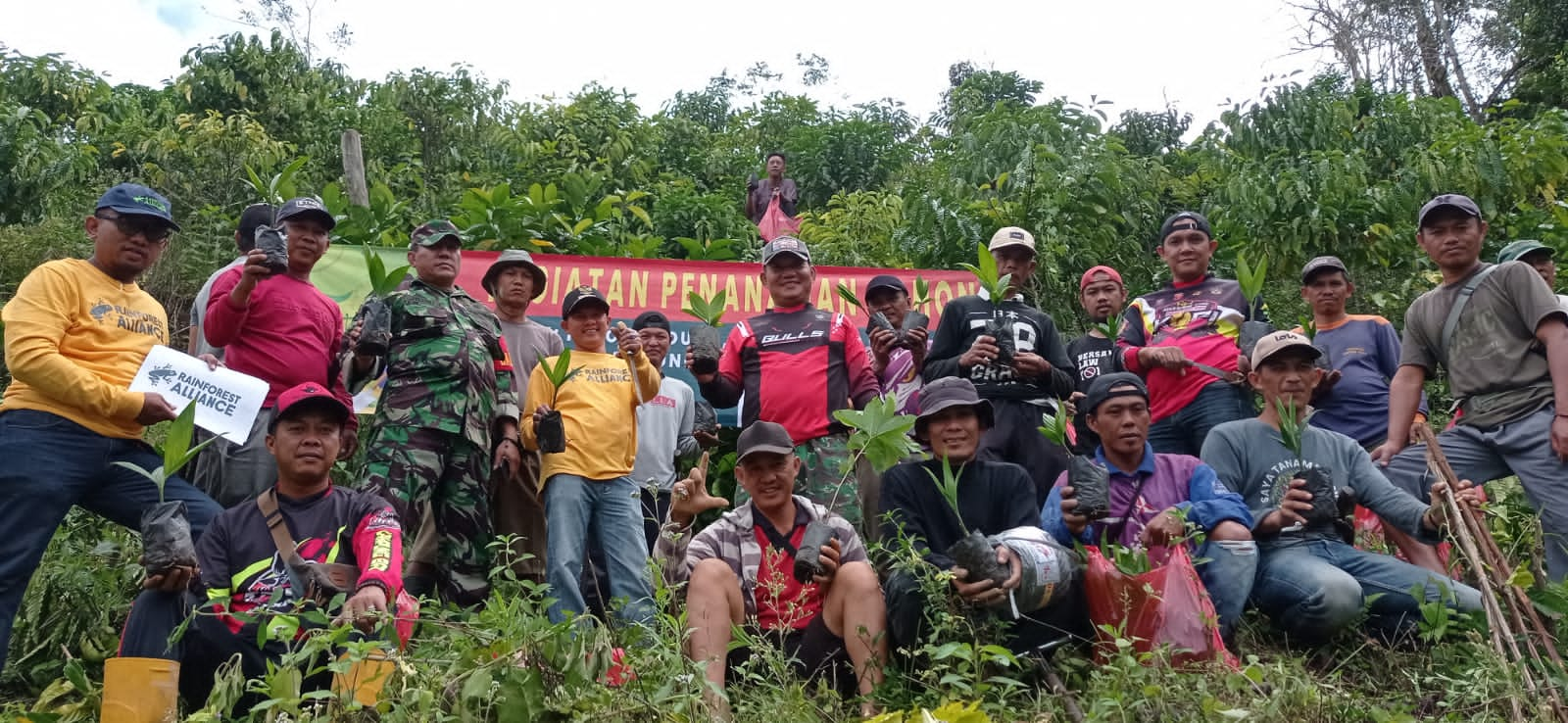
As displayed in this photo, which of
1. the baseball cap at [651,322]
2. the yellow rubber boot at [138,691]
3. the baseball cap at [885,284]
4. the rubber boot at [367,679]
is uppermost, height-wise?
the baseball cap at [885,284]

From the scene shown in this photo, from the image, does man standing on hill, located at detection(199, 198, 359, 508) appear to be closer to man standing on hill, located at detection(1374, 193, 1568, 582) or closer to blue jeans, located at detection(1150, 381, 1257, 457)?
blue jeans, located at detection(1150, 381, 1257, 457)

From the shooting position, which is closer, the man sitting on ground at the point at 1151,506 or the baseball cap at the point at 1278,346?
the man sitting on ground at the point at 1151,506

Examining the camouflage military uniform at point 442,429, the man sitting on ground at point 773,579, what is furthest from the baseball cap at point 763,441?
the camouflage military uniform at point 442,429

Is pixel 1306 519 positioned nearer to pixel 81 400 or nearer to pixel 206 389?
pixel 206 389

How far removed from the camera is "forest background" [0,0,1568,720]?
24.9ft

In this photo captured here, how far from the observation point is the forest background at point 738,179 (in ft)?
24.9

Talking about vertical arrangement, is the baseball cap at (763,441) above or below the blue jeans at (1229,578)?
above

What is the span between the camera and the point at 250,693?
3.49m

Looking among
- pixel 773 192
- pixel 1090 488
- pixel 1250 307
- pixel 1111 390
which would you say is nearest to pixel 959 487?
pixel 1090 488

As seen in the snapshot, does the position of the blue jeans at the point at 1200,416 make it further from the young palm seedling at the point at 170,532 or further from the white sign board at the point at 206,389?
the young palm seedling at the point at 170,532

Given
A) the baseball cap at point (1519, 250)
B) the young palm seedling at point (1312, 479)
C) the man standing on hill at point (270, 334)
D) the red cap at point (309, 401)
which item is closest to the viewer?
the red cap at point (309, 401)

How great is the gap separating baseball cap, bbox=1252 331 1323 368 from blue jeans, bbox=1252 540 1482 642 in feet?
2.28

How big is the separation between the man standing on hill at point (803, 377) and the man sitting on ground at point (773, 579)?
884 millimetres

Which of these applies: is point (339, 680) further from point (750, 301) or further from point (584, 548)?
point (750, 301)
